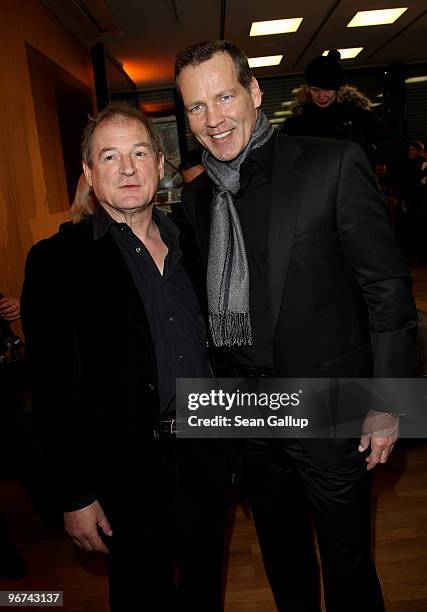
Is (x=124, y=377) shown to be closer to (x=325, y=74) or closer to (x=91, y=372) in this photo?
(x=91, y=372)

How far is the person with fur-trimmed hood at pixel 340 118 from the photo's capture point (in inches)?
114

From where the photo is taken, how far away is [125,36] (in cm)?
648

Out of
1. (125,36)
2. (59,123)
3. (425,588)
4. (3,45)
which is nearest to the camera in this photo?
(425,588)

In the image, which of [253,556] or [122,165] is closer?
[122,165]

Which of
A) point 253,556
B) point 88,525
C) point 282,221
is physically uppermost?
point 282,221

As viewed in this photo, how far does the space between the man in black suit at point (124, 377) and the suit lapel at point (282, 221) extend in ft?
0.91

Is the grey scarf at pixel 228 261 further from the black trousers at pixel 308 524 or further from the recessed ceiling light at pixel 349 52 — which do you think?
the recessed ceiling light at pixel 349 52

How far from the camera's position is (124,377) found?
4.48ft

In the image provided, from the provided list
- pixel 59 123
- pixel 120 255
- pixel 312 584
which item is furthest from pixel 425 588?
pixel 59 123

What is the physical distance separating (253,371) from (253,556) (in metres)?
1.14

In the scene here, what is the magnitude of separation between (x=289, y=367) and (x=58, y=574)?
5.07 feet

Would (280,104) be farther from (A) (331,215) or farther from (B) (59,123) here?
(A) (331,215)

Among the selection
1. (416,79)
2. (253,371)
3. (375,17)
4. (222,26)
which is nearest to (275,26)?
(222,26)

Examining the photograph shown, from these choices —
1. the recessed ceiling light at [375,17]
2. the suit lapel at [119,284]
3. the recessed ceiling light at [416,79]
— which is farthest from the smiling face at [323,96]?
the recessed ceiling light at [416,79]
